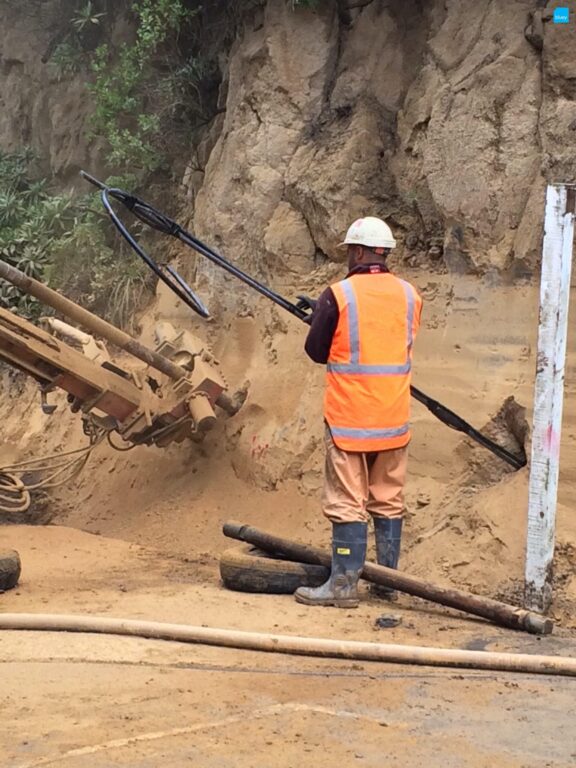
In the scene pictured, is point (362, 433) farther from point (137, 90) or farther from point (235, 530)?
point (137, 90)

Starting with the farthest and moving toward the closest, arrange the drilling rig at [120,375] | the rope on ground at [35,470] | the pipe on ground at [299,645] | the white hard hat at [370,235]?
the rope on ground at [35,470]
the drilling rig at [120,375]
the white hard hat at [370,235]
the pipe on ground at [299,645]

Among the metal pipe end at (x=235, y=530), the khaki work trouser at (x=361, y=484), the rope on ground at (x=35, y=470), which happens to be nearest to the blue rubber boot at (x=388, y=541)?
the khaki work trouser at (x=361, y=484)

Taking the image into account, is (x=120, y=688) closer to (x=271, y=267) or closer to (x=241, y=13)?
(x=271, y=267)

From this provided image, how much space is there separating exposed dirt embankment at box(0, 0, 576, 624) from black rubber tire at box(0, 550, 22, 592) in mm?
1622

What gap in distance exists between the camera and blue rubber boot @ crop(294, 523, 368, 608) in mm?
5383

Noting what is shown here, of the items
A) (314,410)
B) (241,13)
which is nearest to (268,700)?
(314,410)

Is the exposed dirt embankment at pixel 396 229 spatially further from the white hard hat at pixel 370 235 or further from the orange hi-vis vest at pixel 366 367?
the white hard hat at pixel 370 235

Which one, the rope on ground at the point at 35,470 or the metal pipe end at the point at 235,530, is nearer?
the metal pipe end at the point at 235,530

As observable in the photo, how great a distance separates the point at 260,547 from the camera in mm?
5812

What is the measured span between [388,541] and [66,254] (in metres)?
5.22

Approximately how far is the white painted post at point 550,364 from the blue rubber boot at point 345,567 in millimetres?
842

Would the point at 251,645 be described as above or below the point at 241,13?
below

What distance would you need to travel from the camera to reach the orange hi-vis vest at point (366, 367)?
5.43 m

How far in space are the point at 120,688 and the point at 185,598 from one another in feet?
5.06
